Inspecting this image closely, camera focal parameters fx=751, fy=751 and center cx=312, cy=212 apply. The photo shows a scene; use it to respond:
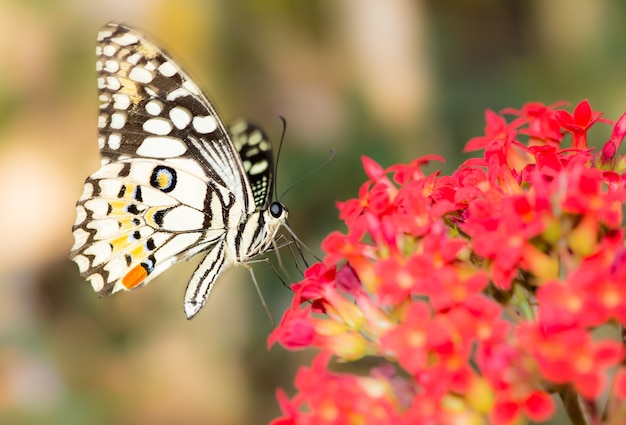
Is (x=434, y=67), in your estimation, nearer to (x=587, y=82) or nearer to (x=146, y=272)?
(x=587, y=82)

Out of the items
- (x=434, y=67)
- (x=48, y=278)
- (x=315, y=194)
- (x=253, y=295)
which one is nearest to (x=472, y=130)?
(x=434, y=67)

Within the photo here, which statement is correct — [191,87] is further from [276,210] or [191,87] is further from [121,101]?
[276,210]

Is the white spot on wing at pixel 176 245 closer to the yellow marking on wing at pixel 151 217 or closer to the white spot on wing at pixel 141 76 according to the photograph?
the yellow marking on wing at pixel 151 217

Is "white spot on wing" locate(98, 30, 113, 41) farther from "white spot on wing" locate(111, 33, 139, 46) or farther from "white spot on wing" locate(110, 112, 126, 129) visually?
"white spot on wing" locate(110, 112, 126, 129)

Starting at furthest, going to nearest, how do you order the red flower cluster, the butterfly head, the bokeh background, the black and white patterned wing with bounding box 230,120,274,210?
the bokeh background → the black and white patterned wing with bounding box 230,120,274,210 → the butterfly head → the red flower cluster

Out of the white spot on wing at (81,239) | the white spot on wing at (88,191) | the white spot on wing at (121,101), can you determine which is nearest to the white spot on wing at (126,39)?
the white spot on wing at (121,101)

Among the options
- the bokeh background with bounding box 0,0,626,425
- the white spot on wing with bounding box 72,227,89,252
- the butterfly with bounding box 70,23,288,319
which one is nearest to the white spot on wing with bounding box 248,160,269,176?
the butterfly with bounding box 70,23,288,319

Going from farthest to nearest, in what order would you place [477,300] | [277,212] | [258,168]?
[258,168] < [277,212] < [477,300]

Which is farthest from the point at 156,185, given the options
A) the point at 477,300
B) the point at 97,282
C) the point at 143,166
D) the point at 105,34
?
the point at 477,300

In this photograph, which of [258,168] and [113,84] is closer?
[113,84]
